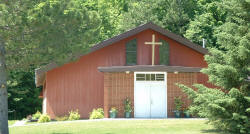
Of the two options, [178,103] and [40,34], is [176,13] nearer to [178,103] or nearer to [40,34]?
[178,103]

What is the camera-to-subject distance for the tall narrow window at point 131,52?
24891 mm

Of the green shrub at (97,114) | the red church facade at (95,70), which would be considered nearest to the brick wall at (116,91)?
the green shrub at (97,114)

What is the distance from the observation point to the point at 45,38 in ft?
53.5

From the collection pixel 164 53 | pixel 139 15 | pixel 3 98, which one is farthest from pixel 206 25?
pixel 3 98

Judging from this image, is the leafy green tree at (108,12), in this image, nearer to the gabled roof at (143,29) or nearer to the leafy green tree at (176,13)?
the leafy green tree at (176,13)

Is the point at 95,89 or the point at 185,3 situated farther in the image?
the point at 185,3

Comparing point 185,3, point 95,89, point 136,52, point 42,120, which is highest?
point 185,3

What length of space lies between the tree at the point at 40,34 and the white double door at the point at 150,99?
689cm

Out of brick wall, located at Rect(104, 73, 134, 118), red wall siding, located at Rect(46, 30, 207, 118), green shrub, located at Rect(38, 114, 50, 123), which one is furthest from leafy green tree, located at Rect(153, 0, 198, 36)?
green shrub, located at Rect(38, 114, 50, 123)

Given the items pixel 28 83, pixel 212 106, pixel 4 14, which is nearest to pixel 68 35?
pixel 4 14

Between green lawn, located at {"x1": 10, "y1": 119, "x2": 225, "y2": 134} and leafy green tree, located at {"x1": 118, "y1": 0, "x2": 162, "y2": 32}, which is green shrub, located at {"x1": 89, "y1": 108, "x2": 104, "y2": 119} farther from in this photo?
leafy green tree, located at {"x1": 118, "y1": 0, "x2": 162, "y2": 32}

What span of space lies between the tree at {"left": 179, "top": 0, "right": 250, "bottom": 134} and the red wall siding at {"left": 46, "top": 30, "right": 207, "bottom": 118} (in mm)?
9143

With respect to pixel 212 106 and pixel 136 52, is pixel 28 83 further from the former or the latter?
pixel 212 106

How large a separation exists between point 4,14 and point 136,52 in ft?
38.0
